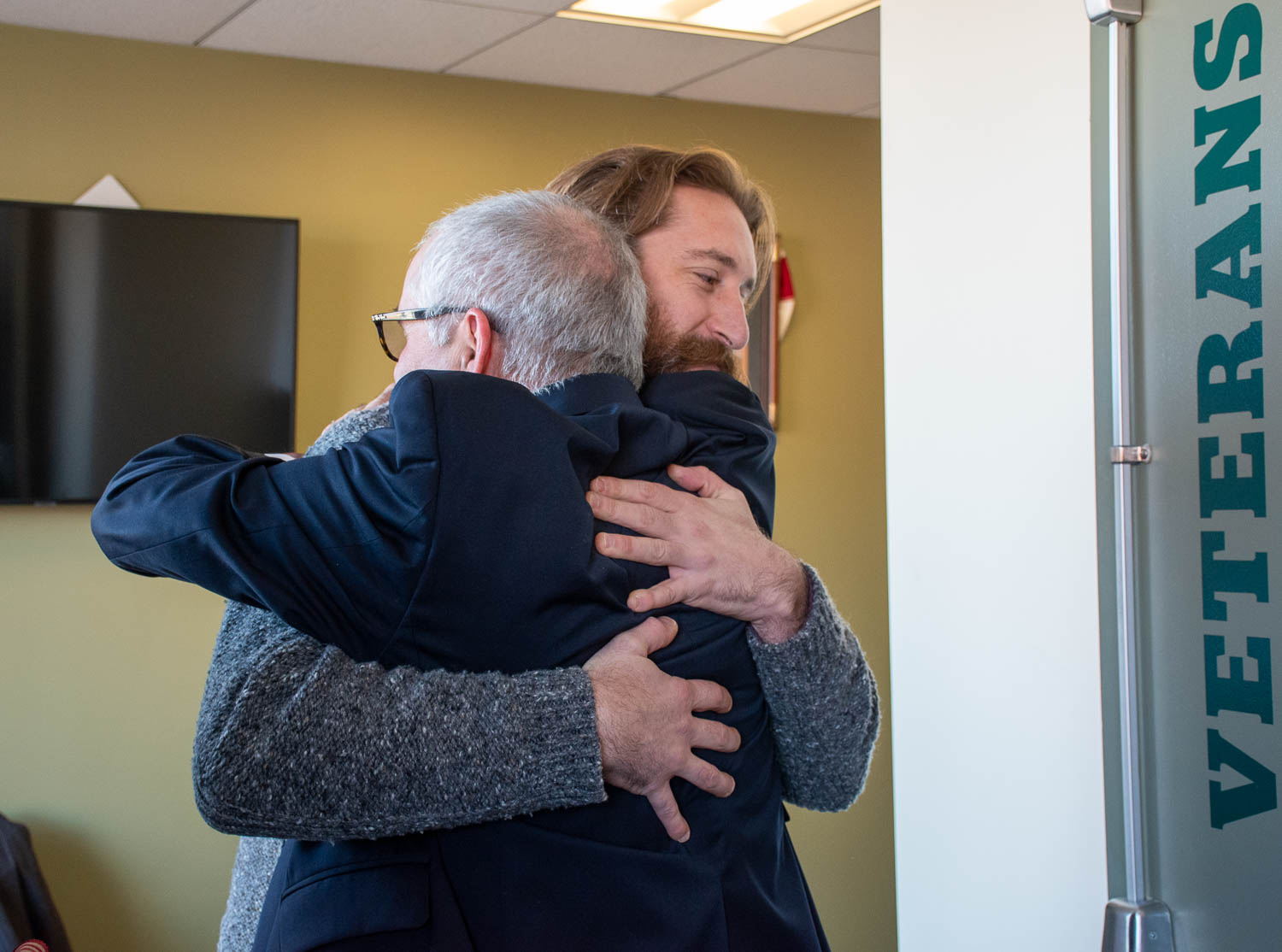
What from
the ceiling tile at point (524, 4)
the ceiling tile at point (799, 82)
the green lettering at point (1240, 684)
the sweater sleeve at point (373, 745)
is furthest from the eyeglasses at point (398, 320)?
the ceiling tile at point (799, 82)

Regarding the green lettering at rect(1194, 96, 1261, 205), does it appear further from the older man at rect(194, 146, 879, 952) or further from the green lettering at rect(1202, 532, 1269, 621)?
the older man at rect(194, 146, 879, 952)

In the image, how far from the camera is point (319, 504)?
1004 millimetres

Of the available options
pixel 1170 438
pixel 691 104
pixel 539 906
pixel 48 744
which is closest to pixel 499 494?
pixel 539 906

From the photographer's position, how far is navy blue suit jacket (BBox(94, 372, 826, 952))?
992mm

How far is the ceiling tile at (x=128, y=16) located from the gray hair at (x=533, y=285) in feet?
7.98

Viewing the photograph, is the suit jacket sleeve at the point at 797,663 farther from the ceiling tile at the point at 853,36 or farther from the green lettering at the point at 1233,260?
the ceiling tile at the point at 853,36

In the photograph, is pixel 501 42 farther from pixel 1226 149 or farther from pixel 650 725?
pixel 650 725

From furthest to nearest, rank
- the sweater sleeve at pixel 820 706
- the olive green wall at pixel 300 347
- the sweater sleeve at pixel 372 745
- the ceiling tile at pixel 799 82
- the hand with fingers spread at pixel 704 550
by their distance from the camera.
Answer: the ceiling tile at pixel 799 82
the olive green wall at pixel 300 347
the sweater sleeve at pixel 820 706
the hand with fingers spread at pixel 704 550
the sweater sleeve at pixel 372 745

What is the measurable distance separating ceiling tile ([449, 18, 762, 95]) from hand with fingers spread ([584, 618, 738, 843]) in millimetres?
2708

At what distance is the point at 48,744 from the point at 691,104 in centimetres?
298

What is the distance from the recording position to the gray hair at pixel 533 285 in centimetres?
119

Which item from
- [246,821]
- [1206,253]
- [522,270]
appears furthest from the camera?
[1206,253]

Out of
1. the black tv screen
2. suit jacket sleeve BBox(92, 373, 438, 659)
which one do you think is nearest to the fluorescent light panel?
the black tv screen

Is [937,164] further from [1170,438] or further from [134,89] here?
[134,89]
